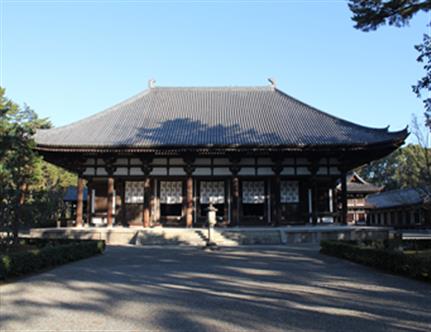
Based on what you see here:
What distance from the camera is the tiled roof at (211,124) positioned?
65.3 ft

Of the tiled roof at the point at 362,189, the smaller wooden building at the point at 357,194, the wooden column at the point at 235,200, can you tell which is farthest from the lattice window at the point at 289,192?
the tiled roof at the point at 362,189

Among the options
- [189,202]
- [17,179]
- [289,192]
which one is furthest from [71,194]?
[17,179]

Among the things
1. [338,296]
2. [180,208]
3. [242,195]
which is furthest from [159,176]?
[338,296]

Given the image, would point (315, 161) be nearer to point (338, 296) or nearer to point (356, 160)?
point (356, 160)

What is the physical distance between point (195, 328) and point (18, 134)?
11.3 m

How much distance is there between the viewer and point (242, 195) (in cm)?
2238

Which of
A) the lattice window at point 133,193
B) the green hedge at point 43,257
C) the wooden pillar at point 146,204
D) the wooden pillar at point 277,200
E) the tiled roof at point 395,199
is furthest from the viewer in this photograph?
the tiled roof at point 395,199

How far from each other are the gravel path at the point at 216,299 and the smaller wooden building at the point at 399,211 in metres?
26.0

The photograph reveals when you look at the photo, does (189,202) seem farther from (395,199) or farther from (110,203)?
(395,199)

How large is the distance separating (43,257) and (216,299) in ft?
18.9

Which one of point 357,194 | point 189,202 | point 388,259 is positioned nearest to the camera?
point 388,259

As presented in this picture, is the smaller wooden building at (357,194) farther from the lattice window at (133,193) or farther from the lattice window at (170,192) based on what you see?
the lattice window at (133,193)

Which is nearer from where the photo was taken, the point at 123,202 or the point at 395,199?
the point at 123,202

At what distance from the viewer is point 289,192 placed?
22.3 metres
